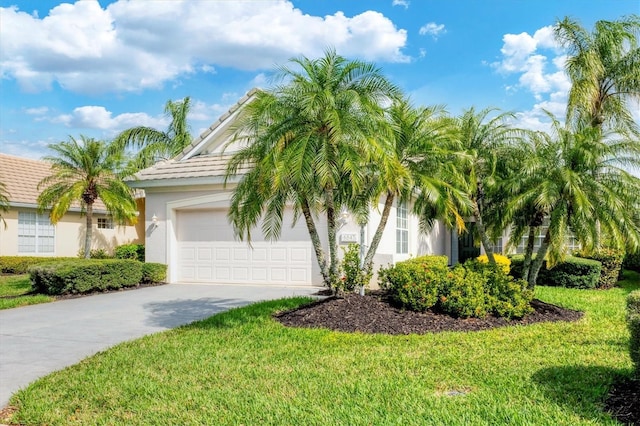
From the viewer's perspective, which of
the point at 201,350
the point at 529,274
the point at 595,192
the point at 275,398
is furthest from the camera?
the point at 529,274

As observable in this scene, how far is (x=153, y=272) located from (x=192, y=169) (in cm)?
352

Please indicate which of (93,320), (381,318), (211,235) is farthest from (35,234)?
(381,318)

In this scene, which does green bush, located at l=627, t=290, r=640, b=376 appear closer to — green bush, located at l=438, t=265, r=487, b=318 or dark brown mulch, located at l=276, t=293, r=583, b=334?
dark brown mulch, located at l=276, t=293, r=583, b=334

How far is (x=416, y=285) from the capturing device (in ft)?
30.5

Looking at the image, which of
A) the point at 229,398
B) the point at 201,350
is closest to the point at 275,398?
the point at 229,398

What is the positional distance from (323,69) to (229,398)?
5654mm

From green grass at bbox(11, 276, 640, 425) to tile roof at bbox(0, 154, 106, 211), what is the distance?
55.5 ft

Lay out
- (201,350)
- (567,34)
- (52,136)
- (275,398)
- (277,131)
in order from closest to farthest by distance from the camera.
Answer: (275,398), (201,350), (277,131), (52,136), (567,34)

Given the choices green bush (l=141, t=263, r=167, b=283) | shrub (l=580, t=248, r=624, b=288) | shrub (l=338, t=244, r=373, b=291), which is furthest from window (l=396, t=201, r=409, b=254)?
green bush (l=141, t=263, r=167, b=283)

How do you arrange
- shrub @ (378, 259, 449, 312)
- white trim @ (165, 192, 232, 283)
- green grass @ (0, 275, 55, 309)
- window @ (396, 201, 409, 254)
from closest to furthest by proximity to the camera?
1. shrub @ (378, 259, 449, 312)
2. green grass @ (0, 275, 55, 309)
3. white trim @ (165, 192, 232, 283)
4. window @ (396, 201, 409, 254)

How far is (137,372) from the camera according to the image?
5.86 meters

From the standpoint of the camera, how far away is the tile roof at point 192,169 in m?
15.1

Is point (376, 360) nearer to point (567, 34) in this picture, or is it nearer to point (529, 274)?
point (529, 274)

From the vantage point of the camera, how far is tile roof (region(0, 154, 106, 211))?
20.9m
